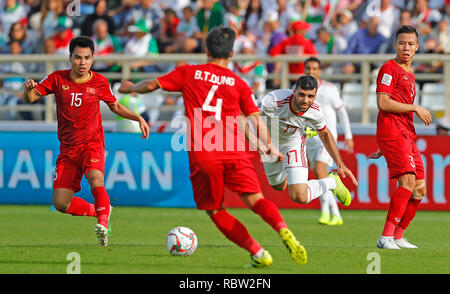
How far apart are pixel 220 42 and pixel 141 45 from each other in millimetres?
10583

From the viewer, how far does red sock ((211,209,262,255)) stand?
7.98 metres

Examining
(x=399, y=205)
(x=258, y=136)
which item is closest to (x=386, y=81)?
(x=399, y=205)

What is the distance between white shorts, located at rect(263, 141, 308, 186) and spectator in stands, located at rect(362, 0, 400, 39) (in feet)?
24.2

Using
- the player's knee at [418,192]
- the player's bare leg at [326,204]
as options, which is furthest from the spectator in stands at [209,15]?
the player's knee at [418,192]

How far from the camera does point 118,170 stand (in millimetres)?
16094

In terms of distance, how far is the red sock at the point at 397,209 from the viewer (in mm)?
9836

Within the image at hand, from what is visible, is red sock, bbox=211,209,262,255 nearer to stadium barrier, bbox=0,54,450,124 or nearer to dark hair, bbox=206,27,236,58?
dark hair, bbox=206,27,236,58

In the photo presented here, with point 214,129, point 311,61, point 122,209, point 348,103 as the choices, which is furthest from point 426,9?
point 214,129

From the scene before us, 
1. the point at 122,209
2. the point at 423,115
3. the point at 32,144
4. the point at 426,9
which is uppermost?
the point at 426,9

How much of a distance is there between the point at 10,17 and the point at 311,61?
9.89 m

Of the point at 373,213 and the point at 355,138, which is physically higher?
the point at 355,138

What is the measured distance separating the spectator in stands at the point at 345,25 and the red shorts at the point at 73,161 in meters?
9.30

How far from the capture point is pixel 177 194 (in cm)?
1616
